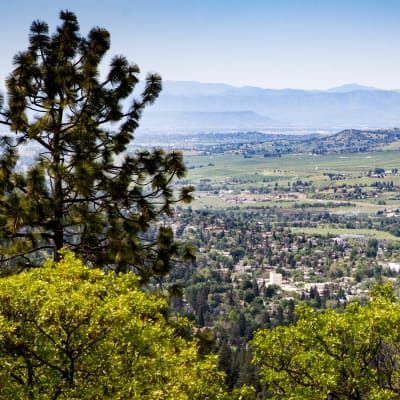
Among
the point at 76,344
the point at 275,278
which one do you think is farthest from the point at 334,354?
the point at 275,278

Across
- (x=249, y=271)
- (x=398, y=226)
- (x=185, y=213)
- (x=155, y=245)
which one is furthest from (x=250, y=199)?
(x=155, y=245)

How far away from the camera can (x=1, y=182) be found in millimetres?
11039

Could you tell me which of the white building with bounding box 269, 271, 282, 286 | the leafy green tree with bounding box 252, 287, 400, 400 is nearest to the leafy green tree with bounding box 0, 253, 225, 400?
the leafy green tree with bounding box 252, 287, 400, 400

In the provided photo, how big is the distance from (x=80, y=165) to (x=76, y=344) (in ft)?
15.0

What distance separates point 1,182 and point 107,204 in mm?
2113

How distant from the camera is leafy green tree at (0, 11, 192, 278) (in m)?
11.0

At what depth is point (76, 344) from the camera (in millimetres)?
6875

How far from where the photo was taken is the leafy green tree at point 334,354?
9.74 metres

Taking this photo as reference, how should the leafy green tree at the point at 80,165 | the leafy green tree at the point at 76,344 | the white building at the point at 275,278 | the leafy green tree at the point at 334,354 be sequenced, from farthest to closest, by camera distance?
the white building at the point at 275,278
the leafy green tree at the point at 80,165
the leafy green tree at the point at 334,354
the leafy green tree at the point at 76,344

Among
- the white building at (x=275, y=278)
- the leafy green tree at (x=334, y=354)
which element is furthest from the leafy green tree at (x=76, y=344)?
the white building at (x=275, y=278)

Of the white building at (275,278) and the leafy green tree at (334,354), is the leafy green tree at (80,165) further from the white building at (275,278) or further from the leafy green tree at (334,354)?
the white building at (275,278)

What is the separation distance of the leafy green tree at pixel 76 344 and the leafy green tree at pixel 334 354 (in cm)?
310

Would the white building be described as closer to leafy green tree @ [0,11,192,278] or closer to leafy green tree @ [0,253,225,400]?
leafy green tree @ [0,11,192,278]

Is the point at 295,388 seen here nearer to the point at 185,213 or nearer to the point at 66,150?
the point at 66,150
